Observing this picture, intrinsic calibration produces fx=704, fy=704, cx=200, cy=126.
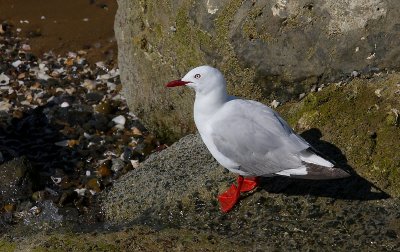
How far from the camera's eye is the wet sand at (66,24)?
9.18 meters

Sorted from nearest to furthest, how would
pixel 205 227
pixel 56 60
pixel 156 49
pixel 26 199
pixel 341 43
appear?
pixel 205 227, pixel 341 43, pixel 26 199, pixel 156 49, pixel 56 60

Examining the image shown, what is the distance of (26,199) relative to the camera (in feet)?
20.8

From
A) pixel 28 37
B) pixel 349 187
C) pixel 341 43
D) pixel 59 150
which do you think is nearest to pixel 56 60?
pixel 28 37

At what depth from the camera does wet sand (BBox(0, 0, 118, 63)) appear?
9180 mm

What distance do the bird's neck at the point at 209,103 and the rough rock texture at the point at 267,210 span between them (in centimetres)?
66

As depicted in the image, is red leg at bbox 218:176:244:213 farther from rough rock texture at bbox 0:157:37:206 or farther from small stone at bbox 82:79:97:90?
small stone at bbox 82:79:97:90

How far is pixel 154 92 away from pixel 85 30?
9.75ft

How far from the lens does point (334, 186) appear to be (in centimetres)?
504

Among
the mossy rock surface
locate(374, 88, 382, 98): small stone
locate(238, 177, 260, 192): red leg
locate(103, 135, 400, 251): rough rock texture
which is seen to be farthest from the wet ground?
locate(374, 88, 382, 98): small stone

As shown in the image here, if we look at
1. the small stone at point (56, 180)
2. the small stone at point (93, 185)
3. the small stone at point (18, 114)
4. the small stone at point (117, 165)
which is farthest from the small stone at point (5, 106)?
the small stone at point (93, 185)

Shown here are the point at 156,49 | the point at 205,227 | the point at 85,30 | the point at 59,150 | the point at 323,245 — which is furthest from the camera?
the point at 85,30

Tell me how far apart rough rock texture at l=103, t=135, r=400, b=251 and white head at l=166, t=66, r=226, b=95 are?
2.75ft

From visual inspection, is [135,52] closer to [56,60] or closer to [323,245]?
[56,60]

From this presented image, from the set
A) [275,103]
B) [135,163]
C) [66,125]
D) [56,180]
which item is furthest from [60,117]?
[275,103]
